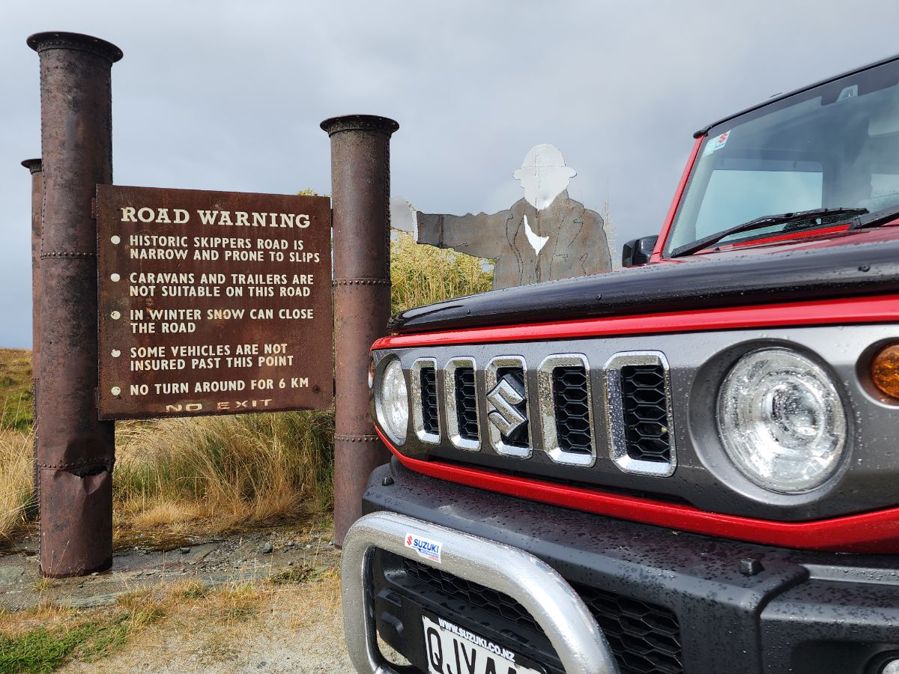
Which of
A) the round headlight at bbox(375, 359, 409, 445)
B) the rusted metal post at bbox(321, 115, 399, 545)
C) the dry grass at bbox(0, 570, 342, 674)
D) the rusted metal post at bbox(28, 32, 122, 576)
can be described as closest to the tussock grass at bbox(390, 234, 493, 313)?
the rusted metal post at bbox(321, 115, 399, 545)

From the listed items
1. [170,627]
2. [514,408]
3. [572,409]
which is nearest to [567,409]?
[572,409]

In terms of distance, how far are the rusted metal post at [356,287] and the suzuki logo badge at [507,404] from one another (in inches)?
110

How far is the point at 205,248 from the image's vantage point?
4.30 m

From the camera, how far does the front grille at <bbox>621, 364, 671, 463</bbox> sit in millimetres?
1346

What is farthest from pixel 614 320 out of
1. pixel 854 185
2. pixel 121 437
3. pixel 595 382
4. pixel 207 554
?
pixel 121 437

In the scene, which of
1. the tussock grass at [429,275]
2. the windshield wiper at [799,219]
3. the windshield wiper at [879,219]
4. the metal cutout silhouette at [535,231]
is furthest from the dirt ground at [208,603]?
the metal cutout silhouette at [535,231]

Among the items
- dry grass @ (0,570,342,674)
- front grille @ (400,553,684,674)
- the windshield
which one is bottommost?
dry grass @ (0,570,342,674)

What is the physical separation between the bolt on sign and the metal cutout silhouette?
3.13 m

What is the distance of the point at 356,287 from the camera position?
447 cm

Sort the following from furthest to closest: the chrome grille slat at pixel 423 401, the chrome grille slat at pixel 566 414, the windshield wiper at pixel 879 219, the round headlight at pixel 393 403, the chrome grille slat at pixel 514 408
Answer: the round headlight at pixel 393 403, the chrome grille slat at pixel 423 401, the windshield wiper at pixel 879 219, the chrome grille slat at pixel 514 408, the chrome grille slat at pixel 566 414

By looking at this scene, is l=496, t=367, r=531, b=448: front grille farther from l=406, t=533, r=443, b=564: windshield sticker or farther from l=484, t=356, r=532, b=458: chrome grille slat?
l=406, t=533, r=443, b=564: windshield sticker

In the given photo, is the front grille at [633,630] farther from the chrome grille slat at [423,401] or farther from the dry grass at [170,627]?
the dry grass at [170,627]

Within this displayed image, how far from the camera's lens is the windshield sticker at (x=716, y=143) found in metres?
3.04

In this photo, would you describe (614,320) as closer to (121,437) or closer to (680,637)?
(680,637)
